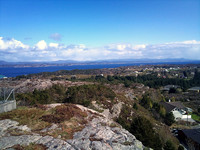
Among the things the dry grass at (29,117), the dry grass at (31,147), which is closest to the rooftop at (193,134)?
the dry grass at (29,117)

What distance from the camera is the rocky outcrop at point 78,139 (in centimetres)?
818

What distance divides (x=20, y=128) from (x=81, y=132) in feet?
13.3

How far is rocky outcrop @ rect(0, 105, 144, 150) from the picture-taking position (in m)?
8.18

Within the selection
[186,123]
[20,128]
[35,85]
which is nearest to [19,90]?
[35,85]

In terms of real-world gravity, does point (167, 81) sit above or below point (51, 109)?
below

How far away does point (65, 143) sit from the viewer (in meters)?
8.48

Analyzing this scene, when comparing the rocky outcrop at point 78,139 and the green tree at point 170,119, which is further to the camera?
the green tree at point 170,119

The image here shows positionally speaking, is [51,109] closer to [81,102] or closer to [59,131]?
[59,131]

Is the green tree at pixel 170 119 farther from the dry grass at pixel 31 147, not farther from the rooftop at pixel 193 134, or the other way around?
the dry grass at pixel 31 147

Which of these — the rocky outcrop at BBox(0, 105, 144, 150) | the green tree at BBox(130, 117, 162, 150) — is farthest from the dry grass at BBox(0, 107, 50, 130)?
the green tree at BBox(130, 117, 162, 150)

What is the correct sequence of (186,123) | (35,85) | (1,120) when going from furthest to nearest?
1. (35,85)
2. (186,123)
3. (1,120)

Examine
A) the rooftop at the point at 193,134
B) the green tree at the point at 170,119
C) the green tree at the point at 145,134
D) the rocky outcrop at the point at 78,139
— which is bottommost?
the green tree at the point at 170,119

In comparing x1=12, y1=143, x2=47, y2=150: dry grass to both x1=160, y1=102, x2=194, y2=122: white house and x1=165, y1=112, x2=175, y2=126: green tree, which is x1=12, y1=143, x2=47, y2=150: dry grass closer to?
x1=165, y1=112, x2=175, y2=126: green tree

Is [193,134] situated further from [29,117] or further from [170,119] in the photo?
[29,117]
